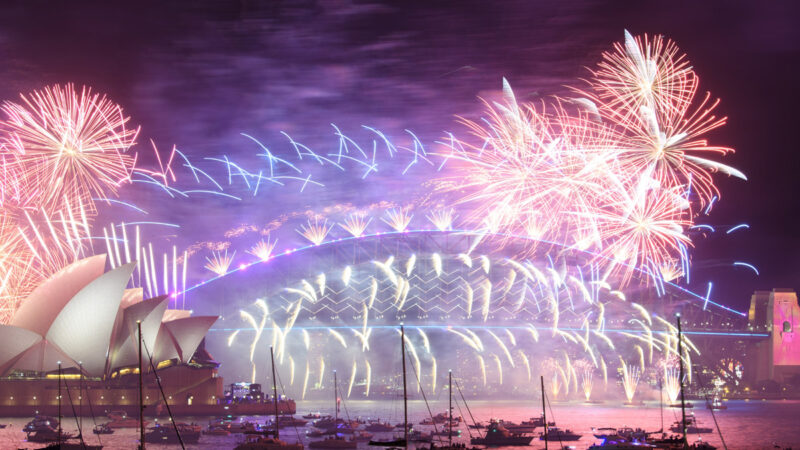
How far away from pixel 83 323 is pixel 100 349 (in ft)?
14.7

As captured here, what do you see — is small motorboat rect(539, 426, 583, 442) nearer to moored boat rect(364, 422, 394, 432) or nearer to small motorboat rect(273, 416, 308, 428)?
moored boat rect(364, 422, 394, 432)

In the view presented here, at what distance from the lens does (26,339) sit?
7794cm

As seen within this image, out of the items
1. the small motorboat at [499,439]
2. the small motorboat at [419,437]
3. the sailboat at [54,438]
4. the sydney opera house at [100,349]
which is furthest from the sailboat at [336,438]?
the sailboat at [54,438]

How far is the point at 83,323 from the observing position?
76938 millimetres

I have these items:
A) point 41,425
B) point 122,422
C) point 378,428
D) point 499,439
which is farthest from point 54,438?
point 499,439

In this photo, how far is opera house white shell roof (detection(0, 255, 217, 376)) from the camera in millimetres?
74875

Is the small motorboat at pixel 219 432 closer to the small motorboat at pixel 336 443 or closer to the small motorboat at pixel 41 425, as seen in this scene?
the small motorboat at pixel 41 425

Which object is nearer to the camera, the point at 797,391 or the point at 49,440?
the point at 49,440

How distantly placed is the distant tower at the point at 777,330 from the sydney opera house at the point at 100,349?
73.0 m

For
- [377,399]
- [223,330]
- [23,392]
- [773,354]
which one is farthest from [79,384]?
[773,354]

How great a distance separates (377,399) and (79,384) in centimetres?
5983

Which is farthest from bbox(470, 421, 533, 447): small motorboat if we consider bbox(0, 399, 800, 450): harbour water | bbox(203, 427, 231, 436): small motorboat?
bbox(203, 427, 231, 436): small motorboat

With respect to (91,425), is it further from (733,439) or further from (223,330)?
(733,439)

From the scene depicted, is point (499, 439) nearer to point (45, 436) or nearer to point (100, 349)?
point (45, 436)
